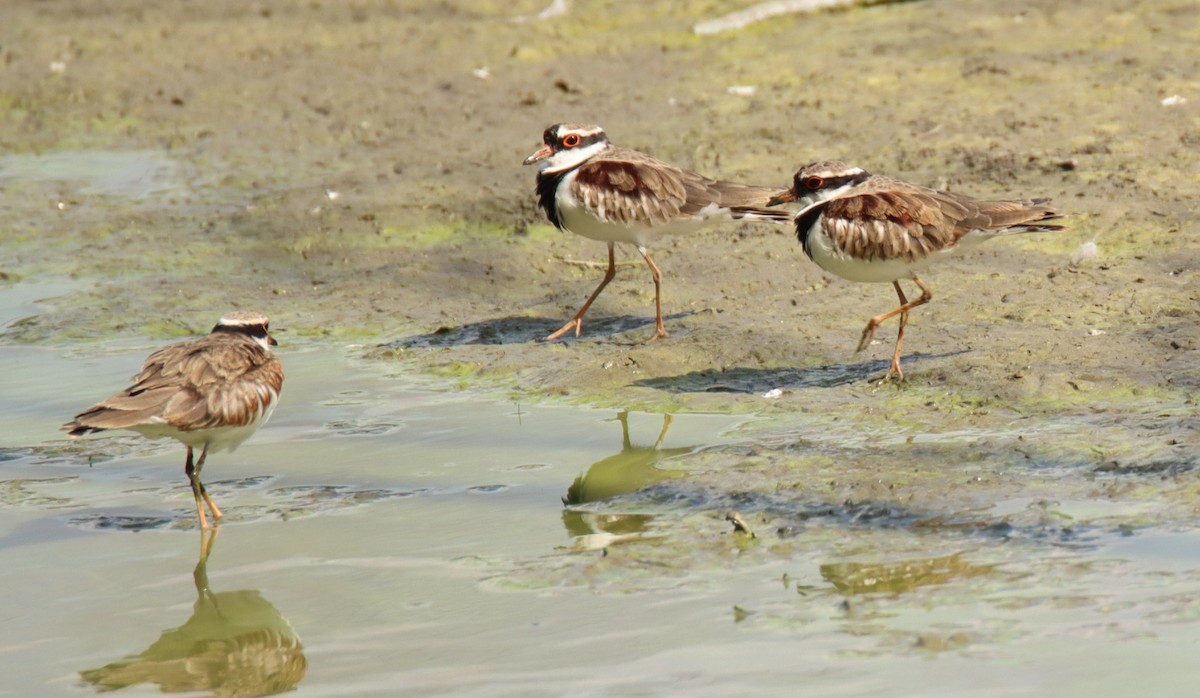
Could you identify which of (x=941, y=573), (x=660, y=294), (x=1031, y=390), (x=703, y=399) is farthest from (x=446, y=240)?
(x=941, y=573)

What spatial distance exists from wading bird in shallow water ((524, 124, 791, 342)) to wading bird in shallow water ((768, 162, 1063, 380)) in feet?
3.78

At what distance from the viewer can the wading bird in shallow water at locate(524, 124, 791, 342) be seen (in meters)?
10.5

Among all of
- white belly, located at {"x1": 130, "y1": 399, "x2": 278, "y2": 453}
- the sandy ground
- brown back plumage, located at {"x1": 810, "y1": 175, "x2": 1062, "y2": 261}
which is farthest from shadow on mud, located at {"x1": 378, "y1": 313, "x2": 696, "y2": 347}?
white belly, located at {"x1": 130, "y1": 399, "x2": 278, "y2": 453}

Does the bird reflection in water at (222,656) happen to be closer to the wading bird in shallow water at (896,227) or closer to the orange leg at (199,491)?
the orange leg at (199,491)

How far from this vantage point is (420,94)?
16.7m

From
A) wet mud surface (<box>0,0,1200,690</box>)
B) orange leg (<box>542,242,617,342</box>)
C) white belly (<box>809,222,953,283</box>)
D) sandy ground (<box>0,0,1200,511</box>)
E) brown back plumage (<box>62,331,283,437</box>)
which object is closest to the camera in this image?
wet mud surface (<box>0,0,1200,690</box>)

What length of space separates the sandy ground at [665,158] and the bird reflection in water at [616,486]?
0.53 meters

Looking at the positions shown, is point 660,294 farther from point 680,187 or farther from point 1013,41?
point 1013,41

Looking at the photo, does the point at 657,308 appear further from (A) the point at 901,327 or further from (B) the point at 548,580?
(B) the point at 548,580

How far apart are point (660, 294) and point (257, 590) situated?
483 cm

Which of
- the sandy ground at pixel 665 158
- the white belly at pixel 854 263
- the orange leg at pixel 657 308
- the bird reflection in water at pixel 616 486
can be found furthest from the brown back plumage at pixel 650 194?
the bird reflection in water at pixel 616 486

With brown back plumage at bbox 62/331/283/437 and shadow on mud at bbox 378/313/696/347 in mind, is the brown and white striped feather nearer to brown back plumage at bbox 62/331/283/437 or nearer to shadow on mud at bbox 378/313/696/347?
brown back plumage at bbox 62/331/283/437

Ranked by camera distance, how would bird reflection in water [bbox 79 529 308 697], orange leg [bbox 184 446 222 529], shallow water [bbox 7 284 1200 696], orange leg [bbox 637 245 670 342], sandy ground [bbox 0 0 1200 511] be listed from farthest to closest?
orange leg [bbox 637 245 670 342]
sandy ground [bbox 0 0 1200 511]
orange leg [bbox 184 446 222 529]
bird reflection in water [bbox 79 529 308 697]
shallow water [bbox 7 284 1200 696]

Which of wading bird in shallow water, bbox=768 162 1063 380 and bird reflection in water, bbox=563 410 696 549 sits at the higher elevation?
wading bird in shallow water, bbox=768 162 1063 380
